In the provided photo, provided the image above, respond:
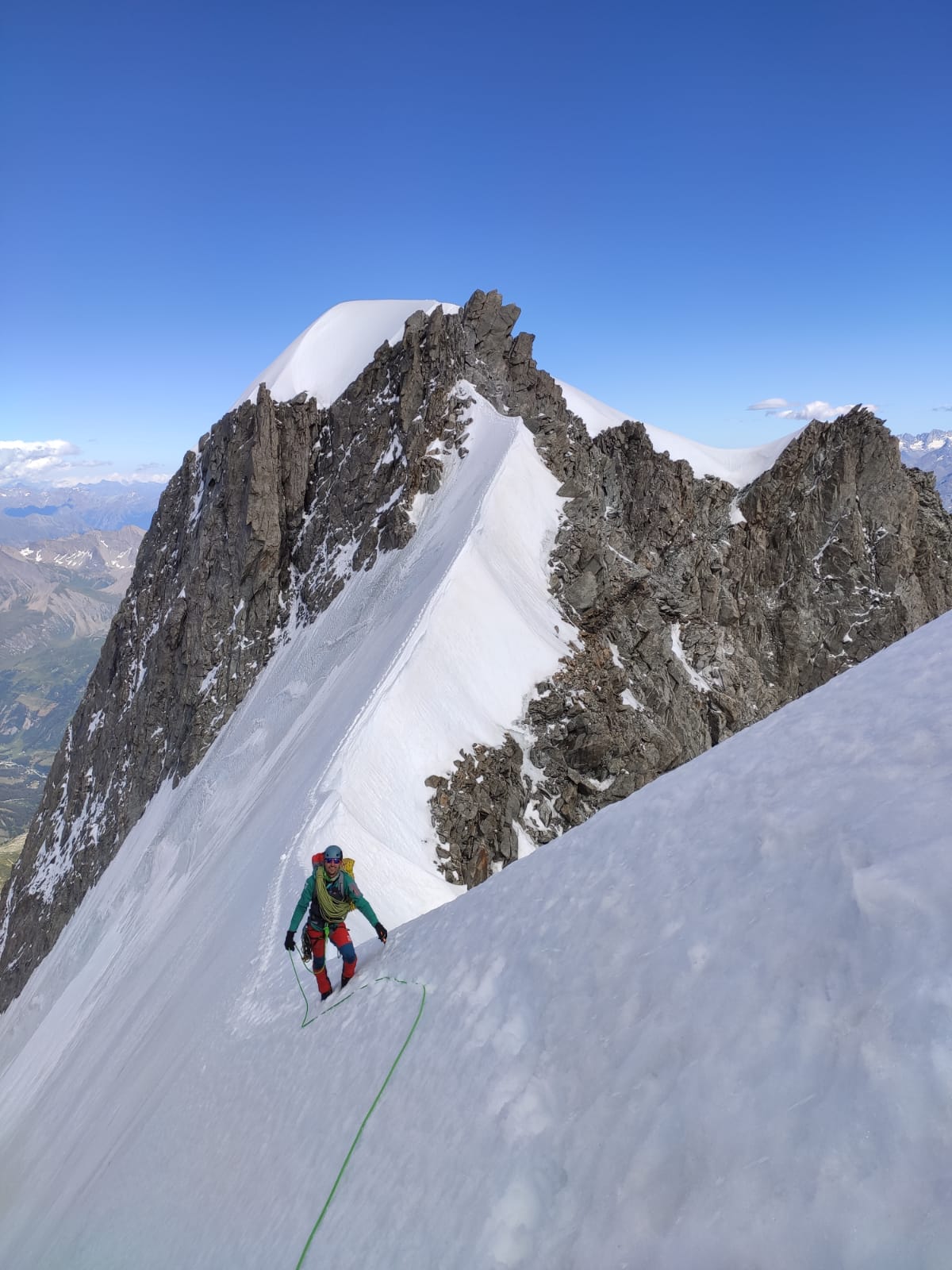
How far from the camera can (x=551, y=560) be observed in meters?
31.6

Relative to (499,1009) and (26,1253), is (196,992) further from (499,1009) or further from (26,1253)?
(499,1009)

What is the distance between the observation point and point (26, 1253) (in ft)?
33.9

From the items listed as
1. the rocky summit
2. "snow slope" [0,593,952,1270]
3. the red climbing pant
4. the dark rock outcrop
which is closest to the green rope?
"snow slope" [0,593,952,1270]

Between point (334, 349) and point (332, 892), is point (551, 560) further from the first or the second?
point (334, 349)

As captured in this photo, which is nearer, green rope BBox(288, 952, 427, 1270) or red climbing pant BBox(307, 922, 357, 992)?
green rope BBox(288, 952, 427, 1270)

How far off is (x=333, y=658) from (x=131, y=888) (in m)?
14.2

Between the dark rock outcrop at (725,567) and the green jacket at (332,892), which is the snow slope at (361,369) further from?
the green jacket at (332,892)

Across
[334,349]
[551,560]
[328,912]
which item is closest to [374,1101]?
[328,912]

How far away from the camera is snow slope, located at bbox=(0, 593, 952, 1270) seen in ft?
10.5

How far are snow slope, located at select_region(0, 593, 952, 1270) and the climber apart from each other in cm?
43

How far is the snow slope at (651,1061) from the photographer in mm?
3188

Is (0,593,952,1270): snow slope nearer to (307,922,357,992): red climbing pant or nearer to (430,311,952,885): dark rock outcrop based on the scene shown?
(307,922,357,992): red climbing pant

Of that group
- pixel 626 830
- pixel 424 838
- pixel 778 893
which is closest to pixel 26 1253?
pixel 424 838

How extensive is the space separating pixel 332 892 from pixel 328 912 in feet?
0.85
